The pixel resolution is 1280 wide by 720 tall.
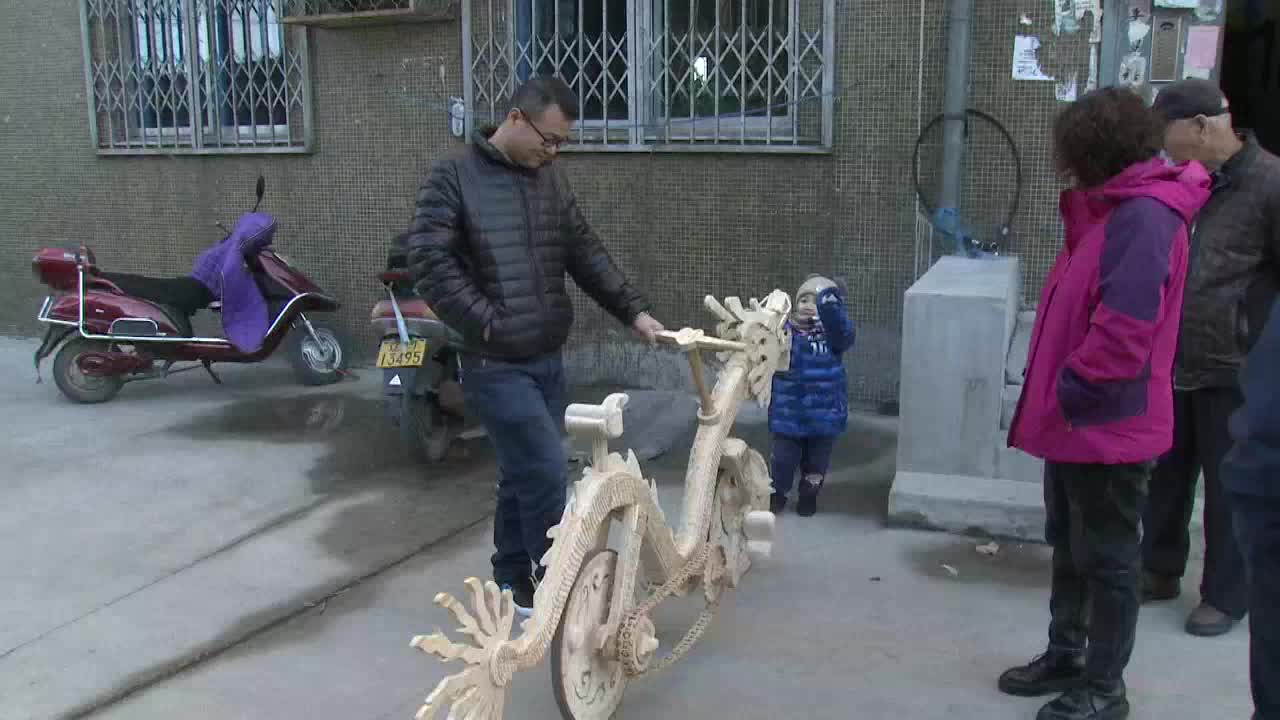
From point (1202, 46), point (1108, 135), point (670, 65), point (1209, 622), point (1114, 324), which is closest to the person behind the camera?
point (1114, 324)

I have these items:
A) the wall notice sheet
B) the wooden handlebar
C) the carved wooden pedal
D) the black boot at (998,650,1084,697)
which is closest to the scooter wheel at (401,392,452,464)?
the carved wooden pedal

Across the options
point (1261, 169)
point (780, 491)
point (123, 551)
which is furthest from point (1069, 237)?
point (123, 551)

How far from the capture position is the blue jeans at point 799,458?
15.2 ft

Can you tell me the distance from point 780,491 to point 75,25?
258 inches

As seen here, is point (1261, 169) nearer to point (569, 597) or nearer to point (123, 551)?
point (569, 597)

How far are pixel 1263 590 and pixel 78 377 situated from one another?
6.47 m

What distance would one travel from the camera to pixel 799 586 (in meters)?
3.93

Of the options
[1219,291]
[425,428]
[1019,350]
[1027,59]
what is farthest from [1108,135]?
[425,428]

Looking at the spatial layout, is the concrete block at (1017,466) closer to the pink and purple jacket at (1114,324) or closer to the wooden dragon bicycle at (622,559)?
the wooden dragon bicycle at (622,559)

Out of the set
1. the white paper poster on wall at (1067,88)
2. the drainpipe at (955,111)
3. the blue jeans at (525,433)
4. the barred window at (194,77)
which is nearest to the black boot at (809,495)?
the blue jeans at (525,433)

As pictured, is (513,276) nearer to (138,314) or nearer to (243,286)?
(243,286)

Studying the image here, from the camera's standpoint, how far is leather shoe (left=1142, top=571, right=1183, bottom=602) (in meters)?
3.73

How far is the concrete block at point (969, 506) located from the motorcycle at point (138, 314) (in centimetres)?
391

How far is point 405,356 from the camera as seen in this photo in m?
5.30
